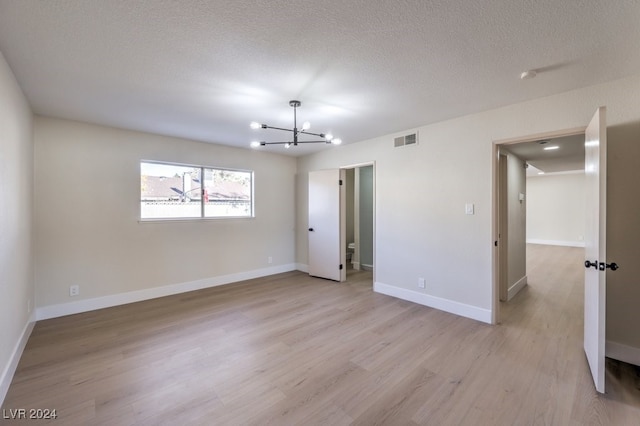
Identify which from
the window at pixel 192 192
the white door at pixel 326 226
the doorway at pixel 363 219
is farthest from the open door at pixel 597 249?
the window at pixel 192 192

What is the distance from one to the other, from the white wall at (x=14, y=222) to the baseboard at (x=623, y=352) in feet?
16.1

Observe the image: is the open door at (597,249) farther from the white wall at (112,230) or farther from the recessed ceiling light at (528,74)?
the white wall at (112,230)

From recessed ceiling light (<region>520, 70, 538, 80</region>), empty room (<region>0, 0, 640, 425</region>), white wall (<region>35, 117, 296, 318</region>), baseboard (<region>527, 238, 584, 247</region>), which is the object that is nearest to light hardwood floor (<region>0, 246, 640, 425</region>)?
empty room (<region>0, 0, 640, 425</region>)

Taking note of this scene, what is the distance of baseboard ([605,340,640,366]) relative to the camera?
7.75ft

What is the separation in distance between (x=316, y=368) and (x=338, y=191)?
10.8 ft

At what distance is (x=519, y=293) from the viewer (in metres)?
4.38

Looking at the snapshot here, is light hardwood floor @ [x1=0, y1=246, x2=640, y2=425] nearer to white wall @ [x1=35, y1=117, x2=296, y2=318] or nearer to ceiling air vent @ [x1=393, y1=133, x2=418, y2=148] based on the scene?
white wall @ [x1=35, y1=117, x2=296, y2=318]

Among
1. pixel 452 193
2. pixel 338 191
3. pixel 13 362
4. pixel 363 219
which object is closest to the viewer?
pixel 13 362

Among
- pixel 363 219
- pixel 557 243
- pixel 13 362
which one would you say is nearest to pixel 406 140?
pixel 363 219

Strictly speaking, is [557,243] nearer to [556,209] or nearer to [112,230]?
[556,209]

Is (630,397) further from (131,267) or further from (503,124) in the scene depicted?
(131,267)

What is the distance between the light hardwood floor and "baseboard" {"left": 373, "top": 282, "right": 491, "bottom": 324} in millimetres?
152

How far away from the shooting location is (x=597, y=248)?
2068mm

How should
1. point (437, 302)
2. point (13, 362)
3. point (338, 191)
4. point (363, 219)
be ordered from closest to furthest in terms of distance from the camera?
point (13, 362), point (437, 302), point (338, 191), point (363, 219)
